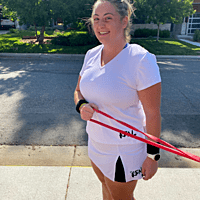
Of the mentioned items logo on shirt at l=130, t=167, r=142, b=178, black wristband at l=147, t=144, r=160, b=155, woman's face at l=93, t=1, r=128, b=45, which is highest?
woman's face at l=93, t=1, r=128, b=45

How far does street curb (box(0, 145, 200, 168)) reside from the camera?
9.78 ft

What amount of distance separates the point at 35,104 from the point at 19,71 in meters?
3.76

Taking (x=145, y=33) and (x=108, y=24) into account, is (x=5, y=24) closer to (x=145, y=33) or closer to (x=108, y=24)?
(x=145, y=33)

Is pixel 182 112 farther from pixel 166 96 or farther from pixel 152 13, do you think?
pixel 152 13

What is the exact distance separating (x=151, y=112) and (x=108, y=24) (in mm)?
660

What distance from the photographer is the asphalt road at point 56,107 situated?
3.75m

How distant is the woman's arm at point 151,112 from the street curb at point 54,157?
5.27ft

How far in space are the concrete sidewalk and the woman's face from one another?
1.80 m

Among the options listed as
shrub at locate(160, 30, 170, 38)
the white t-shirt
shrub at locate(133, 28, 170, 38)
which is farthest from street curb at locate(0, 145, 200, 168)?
shrub at locate(160, 30, 170, 38)

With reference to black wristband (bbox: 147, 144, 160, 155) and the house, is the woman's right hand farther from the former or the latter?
the house

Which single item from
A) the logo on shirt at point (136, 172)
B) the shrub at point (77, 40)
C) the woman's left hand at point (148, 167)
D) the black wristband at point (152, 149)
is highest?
the black wristband at point (152, 149)

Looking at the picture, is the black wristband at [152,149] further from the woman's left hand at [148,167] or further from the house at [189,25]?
the house at [189,25]

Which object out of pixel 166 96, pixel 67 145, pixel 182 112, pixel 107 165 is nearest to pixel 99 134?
pixel 107 165

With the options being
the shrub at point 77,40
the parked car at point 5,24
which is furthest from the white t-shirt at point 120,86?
the parked car at point 5,24
